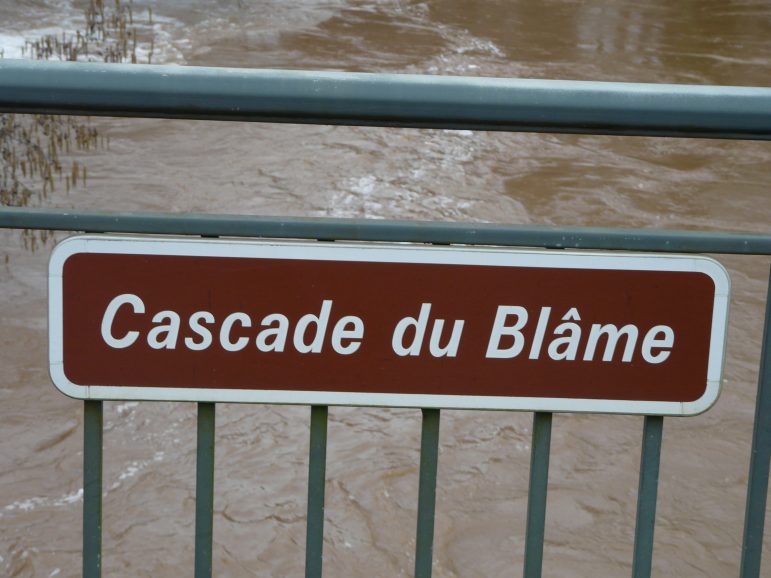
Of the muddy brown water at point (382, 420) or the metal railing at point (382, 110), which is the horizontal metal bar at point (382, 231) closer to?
the metal railing at point (382, 110)

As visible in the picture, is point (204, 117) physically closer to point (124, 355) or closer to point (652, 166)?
point (124, 355)

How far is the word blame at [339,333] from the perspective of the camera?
1.65m

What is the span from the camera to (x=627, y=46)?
10.9 meters

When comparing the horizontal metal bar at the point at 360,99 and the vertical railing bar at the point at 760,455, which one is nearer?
the horizontal metal bar at the point at 360,99

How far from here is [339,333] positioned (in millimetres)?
1668

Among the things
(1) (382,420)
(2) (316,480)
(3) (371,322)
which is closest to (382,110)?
(3) (371,322)

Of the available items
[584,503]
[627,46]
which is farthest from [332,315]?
[627,46]

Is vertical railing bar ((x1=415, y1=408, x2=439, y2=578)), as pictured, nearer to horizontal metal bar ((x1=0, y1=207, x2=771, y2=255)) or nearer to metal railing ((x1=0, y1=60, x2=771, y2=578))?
metal railing ((x1=0, y1=60, x2=771, y2=578))

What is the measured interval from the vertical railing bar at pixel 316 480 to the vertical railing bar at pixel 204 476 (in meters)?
0.14

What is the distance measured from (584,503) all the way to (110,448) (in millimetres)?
1670

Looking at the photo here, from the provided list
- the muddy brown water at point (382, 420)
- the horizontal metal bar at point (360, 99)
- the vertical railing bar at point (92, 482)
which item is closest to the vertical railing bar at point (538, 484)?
the horizontal metal bar at point (360, 99)

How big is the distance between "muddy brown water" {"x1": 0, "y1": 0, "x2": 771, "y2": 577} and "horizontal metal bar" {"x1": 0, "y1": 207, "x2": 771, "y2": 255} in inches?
89.5

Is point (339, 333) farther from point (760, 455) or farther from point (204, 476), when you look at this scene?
point (760, 455)

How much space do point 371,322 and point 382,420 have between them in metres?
2.97
